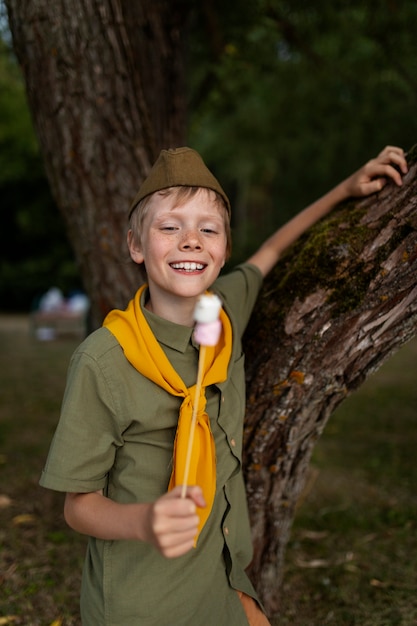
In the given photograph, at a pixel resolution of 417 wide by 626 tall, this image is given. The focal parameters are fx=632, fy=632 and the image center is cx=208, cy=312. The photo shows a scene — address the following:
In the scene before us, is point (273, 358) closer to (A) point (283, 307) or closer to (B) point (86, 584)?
(A) point (283, 307)

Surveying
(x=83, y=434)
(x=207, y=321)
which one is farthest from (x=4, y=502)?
(x=207, y=321)

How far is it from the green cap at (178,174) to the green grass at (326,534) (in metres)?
2.00

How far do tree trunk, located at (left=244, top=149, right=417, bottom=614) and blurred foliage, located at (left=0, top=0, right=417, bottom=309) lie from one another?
1.40m

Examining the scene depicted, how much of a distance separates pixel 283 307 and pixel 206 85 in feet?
14.7

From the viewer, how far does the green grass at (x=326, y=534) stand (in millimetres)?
2938

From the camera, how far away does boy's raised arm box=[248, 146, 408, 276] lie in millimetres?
2143

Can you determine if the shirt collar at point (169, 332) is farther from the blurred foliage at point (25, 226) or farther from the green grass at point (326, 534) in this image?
the blurred foliage at point (25, 226)

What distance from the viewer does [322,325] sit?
7.09 feet

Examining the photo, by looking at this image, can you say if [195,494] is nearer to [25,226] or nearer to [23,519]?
[23,519]

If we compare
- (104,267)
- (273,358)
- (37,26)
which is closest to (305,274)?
(273,358)

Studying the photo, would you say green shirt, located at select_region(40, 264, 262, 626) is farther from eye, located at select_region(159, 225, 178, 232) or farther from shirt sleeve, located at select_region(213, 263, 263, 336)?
shirt sleeve, located at select_region(213, 263, 263, 336)

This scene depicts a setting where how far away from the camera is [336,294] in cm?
214

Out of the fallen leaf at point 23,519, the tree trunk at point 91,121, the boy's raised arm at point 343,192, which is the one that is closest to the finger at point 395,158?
the boy's raised arm at point 343,192

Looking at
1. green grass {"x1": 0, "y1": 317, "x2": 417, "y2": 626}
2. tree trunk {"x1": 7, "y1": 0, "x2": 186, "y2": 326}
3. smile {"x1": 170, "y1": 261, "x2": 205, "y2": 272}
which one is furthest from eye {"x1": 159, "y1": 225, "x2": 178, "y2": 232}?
green grass {"x1": 0, "y1": 317, "x2": 417, "y2": 626}
